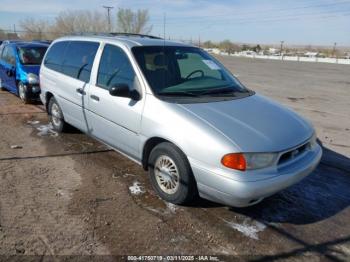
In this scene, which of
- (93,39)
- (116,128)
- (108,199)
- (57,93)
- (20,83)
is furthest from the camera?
(20,83)

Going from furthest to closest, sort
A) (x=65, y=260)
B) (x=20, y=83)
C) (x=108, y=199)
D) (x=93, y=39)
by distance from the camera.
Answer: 1. (x=20, y=83)
2. (x=93, y=39)
3. (x=108, y=199)
4. (x=65, y=260)

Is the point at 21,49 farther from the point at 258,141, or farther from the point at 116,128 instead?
the point at 258,141

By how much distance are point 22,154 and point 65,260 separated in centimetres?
296

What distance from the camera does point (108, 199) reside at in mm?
4109

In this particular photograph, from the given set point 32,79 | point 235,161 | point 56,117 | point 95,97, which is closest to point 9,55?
point 32,79

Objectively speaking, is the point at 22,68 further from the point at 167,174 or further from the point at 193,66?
the point at 167,174

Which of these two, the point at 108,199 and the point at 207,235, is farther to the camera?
the point at 108,199

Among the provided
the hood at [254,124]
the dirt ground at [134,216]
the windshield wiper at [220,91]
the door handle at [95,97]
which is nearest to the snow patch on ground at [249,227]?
the dirt ground at [134,216]

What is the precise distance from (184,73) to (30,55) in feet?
20.9

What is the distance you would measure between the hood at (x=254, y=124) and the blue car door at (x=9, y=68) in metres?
7.40

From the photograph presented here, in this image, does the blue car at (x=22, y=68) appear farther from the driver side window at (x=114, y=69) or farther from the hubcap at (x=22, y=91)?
the driver side window at (x=114, y=69)

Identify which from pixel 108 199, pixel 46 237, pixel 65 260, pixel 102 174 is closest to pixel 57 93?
pixel 102 174

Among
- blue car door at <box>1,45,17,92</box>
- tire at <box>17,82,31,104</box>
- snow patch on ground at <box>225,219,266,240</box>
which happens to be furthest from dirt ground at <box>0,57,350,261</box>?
blue car door at <box>1,45,17,92</box>

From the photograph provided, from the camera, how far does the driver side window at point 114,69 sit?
173 inches
